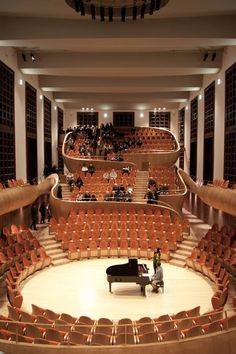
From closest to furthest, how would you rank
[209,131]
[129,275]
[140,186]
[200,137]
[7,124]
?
[129,275]
[7,124]
[140,186]
[209,131]
[200,137]

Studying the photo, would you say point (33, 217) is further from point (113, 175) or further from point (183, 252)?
point (183, 252)

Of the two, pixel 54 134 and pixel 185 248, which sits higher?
pixel 54 134

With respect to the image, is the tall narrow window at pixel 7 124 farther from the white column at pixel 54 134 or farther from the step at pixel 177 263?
the white column at pixel 54 134

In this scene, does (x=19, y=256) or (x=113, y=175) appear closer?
(x=19, y=256)

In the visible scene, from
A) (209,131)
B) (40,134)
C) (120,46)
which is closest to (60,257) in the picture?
(120,46)

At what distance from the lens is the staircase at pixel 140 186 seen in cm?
1587

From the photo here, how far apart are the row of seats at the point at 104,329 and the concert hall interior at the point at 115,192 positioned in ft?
0.07

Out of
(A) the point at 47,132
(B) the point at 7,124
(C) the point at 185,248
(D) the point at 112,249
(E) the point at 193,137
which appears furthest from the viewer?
(E) the point at 193,137

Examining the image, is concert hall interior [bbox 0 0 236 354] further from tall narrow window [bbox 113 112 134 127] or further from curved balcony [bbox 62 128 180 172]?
tall narrow window [bbox 113 112 134 127]

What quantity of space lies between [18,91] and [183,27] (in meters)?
7.85

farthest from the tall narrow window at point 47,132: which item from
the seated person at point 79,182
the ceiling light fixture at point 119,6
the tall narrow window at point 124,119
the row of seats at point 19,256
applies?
the ceiling light fixture at point 119,6

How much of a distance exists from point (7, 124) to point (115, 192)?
16.7ft

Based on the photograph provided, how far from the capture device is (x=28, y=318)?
6645 mm

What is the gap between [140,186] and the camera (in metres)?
16.9
